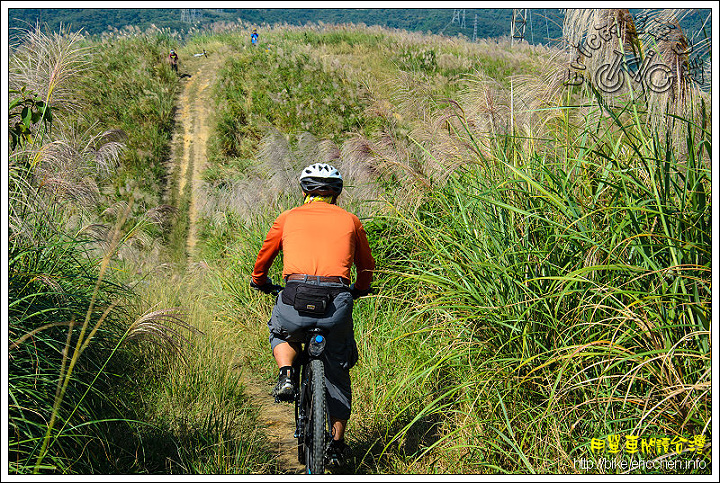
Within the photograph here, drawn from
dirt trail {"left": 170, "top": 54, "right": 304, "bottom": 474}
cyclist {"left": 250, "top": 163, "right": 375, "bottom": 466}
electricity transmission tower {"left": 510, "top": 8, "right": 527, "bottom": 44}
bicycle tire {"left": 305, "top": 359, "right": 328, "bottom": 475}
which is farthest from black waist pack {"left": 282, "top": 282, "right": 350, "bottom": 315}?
electricity transmission tower {"left": 510, "top": 8, "right": 527, "bottom": 44}

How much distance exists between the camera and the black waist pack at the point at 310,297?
354cm

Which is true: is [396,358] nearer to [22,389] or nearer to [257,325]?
[257,325]

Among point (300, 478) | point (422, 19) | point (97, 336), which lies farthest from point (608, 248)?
point (422, 19)

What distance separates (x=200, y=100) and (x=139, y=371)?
20.2 metres

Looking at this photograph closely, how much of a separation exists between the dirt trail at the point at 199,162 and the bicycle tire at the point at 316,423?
68 centimetres

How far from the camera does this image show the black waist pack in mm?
3539

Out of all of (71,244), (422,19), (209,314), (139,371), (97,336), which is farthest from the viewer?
(422,19)

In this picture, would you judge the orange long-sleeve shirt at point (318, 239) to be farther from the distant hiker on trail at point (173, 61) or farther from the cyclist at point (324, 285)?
the distant hiker on trail at point (173, 61)

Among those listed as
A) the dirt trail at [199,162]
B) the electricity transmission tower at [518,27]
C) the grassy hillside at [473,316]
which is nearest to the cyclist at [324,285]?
the grassy hillside at [473,316]

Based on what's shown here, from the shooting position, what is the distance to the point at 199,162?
19219mm

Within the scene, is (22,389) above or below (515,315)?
below

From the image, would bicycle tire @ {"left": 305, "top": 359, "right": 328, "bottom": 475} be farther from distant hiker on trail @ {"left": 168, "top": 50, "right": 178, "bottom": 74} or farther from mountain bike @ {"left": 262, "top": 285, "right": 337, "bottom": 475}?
distant hiker on trail @ {"left": 168, "top": 50, "right": 178, "bottom": 74}

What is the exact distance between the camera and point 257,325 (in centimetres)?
669

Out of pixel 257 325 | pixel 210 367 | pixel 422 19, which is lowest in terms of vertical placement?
pixel 257 325
